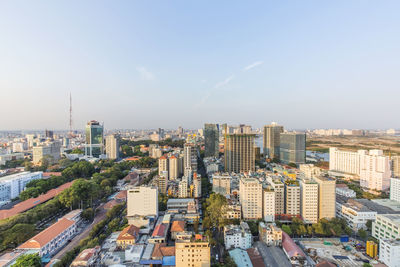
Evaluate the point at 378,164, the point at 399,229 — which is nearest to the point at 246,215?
the point at 399,229

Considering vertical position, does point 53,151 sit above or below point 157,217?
above

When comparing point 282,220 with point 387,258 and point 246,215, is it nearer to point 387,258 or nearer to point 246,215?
point 246,215

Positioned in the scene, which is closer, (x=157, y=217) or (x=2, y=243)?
(x=2, y=243)

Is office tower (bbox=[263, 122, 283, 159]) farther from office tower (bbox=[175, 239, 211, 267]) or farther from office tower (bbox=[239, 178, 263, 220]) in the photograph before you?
office tower (bbox=[175, 239, 211, 267])

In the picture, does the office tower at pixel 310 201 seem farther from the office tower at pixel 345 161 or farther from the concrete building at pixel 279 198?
the office tower at pixel 345 161

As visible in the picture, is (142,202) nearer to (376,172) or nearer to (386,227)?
(386,227)

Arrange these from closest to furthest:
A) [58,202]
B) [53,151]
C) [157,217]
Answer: [157,217]
[58,202]
[53,151]
